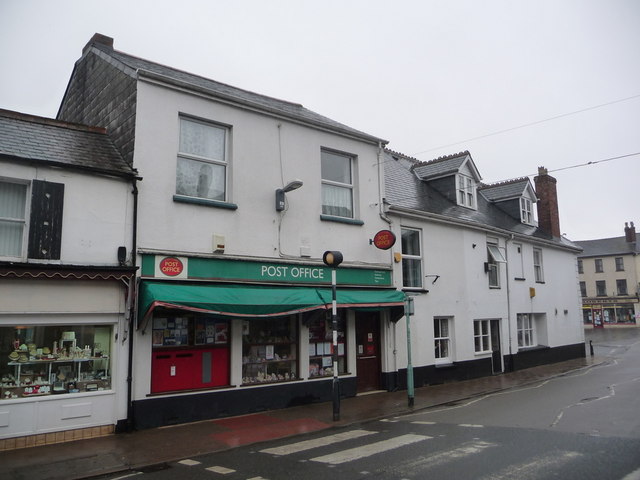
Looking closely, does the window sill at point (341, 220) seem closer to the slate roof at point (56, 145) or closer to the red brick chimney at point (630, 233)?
the slate roof at point (56, 145)

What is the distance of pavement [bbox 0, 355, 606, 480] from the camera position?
7.61 metres

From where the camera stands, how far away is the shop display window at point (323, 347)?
13.3 meters

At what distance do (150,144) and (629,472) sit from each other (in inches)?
406

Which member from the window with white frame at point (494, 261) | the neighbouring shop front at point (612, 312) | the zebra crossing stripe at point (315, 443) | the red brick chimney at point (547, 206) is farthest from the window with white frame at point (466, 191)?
the neighbouring shop front at point (612, 312)

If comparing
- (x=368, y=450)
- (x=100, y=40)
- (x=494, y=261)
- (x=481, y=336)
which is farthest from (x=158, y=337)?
(x=494, y=261)

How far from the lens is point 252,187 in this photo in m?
12.3

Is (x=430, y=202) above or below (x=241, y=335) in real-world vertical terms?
above

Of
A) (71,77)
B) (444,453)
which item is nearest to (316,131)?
(71,77)

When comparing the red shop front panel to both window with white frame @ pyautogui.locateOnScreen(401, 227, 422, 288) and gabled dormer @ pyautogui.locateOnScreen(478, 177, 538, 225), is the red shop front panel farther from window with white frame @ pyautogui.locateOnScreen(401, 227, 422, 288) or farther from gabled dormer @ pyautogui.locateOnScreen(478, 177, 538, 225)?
gabled dormer @ pyautogui.locateOnScreen(478, 177, 538, 225)

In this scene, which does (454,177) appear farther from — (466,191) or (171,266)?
(171,266)

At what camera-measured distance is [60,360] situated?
30.9ft

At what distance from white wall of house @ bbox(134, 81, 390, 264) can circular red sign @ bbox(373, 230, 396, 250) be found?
424mm

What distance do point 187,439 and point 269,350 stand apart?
352 centimetres

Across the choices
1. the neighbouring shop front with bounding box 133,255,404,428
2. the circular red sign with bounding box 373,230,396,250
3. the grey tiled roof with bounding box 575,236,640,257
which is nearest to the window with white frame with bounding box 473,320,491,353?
the neighbouring shop front with bounding box 133,255,404,428
